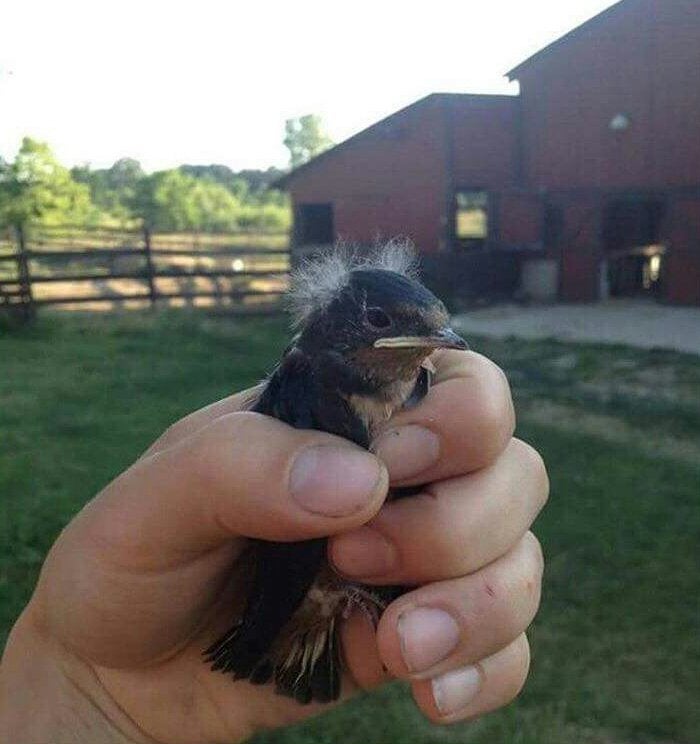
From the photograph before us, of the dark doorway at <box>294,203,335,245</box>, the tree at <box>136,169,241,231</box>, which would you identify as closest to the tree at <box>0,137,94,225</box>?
the tree at <box>136,169,241,231</box>

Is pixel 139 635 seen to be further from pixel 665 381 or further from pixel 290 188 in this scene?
pixel 290 188

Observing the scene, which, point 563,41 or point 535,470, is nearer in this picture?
point 535,470

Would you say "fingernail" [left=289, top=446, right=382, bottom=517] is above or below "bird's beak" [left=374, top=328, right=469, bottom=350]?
below

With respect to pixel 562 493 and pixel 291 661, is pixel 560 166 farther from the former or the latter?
pixel 291 661

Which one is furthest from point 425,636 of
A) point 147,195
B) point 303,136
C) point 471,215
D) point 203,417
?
point 303,136

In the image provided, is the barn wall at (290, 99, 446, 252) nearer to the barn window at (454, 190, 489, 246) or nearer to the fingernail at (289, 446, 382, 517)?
the barn window at (454, 190, 489, 246)

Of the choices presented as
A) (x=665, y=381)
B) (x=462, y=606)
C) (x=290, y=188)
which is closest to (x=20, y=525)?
(x=462, y=606)

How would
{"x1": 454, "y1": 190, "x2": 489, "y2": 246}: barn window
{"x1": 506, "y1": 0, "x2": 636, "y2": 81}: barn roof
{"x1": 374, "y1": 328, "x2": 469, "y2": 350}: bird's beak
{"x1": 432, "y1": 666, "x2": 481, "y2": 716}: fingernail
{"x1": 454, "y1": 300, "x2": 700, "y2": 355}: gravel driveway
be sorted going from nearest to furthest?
{"x1": 374, "y1": 328, "x2": 469, "y2": 350}: bird's beak → {"x1": 432, "y1": 666, "x2": 481, "y2": 716}: fingernail → {"x1": 454, "y1": 300, "x2": 700, "y2": 355}: gravel driveway → {"x1": 506, "y1": 0, "x2": 636, "y2": 81}: barn roof → {"x1": 454, "y1": 190, "x2": 489, "y2": 246}: barn window

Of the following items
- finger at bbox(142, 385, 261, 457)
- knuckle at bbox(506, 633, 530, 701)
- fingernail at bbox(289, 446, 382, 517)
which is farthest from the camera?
finger at bbox(142, 385, 261, 457)

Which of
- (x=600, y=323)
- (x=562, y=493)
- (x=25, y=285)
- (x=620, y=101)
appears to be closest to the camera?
(x=562, y=493)
